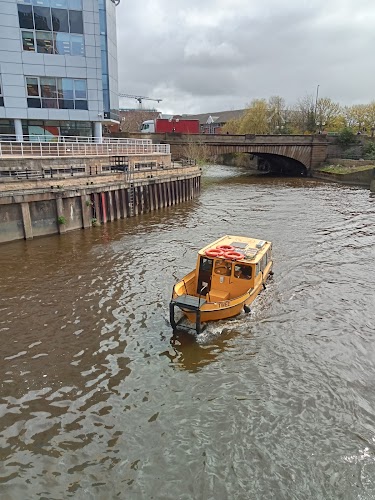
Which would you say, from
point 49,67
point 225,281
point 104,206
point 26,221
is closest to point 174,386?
point 225,281

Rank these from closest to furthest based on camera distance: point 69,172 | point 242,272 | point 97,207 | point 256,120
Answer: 1. point 242,272
2. point 97,207
3. point 69,172
4. point 256,120

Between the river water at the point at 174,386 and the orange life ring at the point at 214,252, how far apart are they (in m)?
2.51

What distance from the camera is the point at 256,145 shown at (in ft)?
203

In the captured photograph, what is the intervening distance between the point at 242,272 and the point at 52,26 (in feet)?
110

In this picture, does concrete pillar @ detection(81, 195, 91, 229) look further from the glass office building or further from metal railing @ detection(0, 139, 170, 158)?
the glass office building

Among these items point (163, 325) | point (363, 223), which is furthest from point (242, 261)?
point (363, 223)

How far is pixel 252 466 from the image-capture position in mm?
8188

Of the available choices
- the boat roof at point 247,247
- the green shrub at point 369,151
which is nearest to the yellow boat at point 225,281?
the boat roof at point 247,247

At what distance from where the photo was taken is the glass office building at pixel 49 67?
34.6m

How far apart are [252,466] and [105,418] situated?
364 centimetres

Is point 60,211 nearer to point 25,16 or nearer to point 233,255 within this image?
point 233,255

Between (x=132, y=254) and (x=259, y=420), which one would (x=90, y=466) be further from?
(x=132, y=254)

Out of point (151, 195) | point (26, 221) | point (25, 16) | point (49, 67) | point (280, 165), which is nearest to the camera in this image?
point (26, 221)

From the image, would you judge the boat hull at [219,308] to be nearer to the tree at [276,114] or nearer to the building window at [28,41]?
the building window at [28,41]
